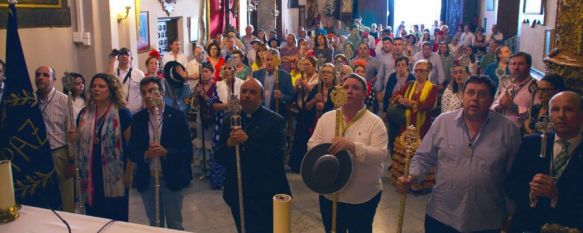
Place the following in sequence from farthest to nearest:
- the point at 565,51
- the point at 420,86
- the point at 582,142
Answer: the point at 420,86, the point at 565,51, the point at 582,142

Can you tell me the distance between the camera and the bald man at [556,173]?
2777 millimetres

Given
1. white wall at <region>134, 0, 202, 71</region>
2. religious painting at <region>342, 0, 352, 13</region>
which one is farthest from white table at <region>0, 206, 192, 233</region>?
religious painting at <region>342, 0, 352, 13</region>

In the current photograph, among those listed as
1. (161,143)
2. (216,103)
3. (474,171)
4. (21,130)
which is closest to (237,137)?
(161,143)

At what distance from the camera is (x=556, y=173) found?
2.88m

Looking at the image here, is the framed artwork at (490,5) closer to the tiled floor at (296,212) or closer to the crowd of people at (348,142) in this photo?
the crowd of people at (348,142)

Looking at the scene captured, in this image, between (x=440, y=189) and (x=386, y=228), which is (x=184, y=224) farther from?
(x=440, y=189)

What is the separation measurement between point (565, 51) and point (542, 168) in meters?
1.23

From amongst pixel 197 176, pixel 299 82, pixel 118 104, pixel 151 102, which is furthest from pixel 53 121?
pixel 299 82

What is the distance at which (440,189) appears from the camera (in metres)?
3.30

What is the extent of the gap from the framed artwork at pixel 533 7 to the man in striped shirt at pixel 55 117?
7.90m

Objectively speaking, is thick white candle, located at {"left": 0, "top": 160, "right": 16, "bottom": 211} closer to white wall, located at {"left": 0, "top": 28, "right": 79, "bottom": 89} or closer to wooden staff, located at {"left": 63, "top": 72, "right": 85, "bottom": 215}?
wooden staff, located at {"left": 63, "top": 72, "right": 85, "bottom": 215}

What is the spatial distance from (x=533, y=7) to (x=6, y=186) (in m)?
10.1

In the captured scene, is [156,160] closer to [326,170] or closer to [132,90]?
[326,170]

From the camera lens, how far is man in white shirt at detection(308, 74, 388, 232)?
144 inches
